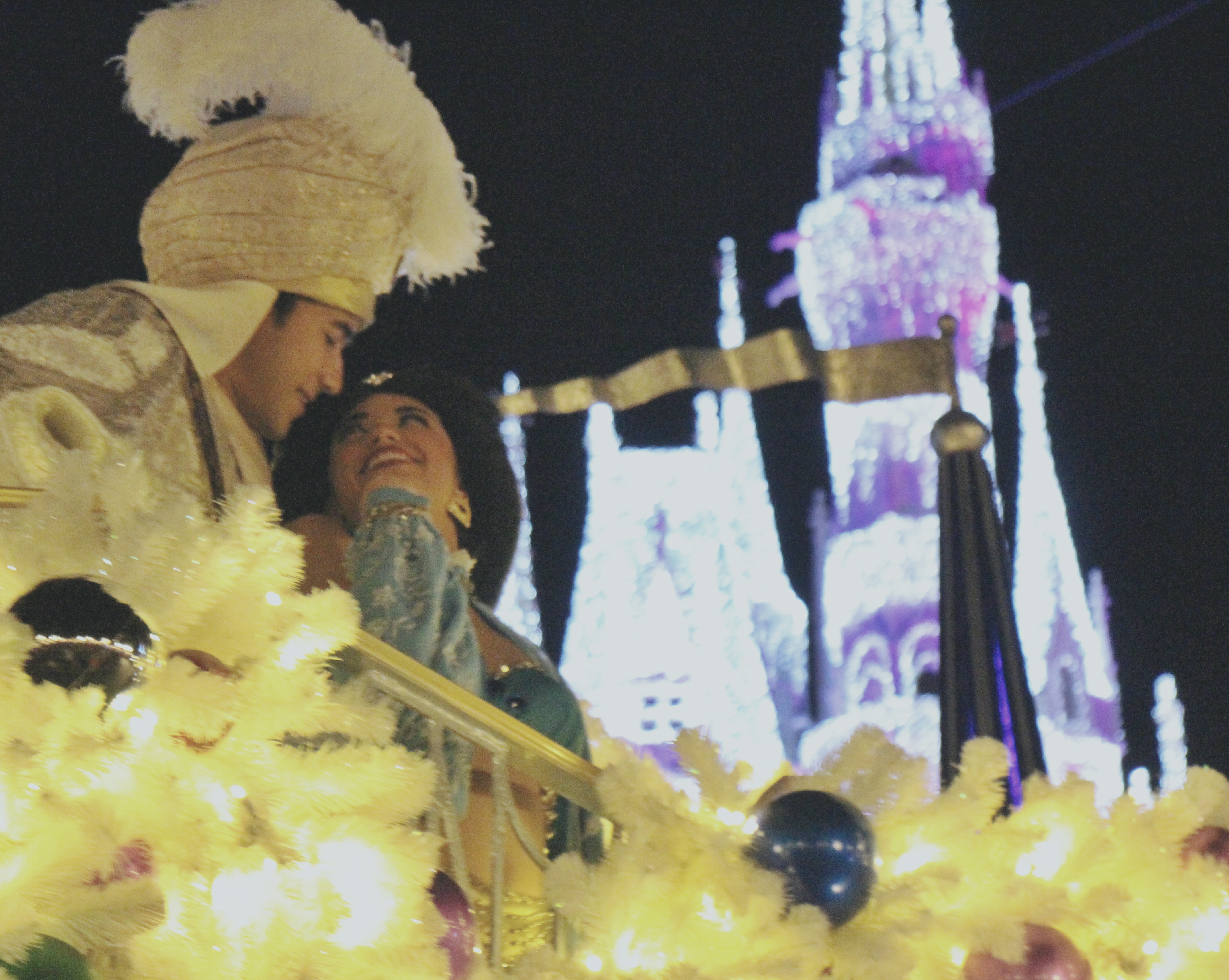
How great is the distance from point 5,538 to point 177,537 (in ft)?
0.55

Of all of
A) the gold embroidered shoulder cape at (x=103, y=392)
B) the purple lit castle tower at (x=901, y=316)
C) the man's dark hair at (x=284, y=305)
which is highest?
the purple lit castle tower at (x=901, y=316)

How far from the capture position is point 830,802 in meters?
1.98

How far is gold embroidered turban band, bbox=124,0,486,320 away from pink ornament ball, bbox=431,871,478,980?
1342mm

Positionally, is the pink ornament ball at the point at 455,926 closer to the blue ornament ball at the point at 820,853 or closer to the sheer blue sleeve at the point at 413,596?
the blue ornament ball at the point at 820,853

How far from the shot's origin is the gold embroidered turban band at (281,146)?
2.83 metres

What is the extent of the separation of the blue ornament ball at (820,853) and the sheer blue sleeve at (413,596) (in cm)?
51

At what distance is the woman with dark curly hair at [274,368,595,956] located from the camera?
2.38m

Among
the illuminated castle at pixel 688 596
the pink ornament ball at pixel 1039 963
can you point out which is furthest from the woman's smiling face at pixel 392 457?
the illuminated castle at pixel 688 596

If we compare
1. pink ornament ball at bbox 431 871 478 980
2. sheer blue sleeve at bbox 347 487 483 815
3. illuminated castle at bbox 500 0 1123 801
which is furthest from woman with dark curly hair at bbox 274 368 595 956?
illuminated castle at bbox 500 0 1123 801

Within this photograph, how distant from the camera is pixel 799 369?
320cm

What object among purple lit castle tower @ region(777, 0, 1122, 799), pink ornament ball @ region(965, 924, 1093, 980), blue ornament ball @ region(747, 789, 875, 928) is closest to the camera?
blue ornament ball @ region(747, 789, 875, 928)

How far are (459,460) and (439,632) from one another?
66 centimetres

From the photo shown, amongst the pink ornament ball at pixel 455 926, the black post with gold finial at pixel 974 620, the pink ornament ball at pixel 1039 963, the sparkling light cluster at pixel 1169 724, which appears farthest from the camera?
the sparkling light cluster at pixel 1169 724

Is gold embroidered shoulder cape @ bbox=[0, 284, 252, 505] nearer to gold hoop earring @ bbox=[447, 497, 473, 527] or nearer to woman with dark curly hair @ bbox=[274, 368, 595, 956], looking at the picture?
woman with dark curly hair @ bbox=[274, 368, 595, 956]
